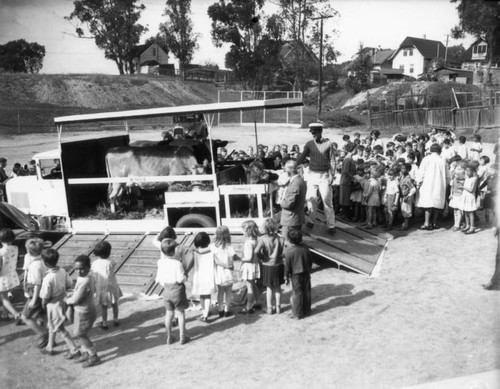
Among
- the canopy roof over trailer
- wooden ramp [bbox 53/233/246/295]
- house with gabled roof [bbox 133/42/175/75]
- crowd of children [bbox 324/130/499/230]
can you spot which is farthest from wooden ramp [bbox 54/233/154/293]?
house with gabled roof [bbox 133/42/175/75]

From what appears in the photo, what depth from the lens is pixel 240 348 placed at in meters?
5.72

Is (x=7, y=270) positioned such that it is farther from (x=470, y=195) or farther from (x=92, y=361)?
(x=470, y=195)

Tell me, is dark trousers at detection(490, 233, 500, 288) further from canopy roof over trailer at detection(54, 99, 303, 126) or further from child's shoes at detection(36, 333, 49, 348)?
child's shoes at detection(36, 333, 49, 348)

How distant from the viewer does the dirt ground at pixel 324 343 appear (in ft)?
16.6

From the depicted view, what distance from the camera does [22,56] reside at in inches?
2458

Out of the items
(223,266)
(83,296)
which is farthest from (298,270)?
(83,296)

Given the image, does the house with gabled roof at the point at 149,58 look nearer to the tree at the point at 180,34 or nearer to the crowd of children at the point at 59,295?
the tree at the point at 180,34

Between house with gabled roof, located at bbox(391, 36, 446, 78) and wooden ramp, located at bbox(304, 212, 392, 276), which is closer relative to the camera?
wooden ramp, located at bbox(304, 212, 392, 276)

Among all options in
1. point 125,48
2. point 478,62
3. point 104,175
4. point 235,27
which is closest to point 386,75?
point 478,62

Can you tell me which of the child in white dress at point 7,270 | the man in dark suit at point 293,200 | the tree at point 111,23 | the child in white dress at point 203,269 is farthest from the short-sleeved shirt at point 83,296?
the tree at point 111,23

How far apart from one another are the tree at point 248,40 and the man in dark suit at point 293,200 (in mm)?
29907

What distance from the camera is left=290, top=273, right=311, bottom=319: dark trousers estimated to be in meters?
6.41

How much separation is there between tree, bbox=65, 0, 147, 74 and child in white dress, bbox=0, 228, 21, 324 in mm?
15988

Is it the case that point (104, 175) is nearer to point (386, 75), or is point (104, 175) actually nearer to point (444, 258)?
point (444, 258)
